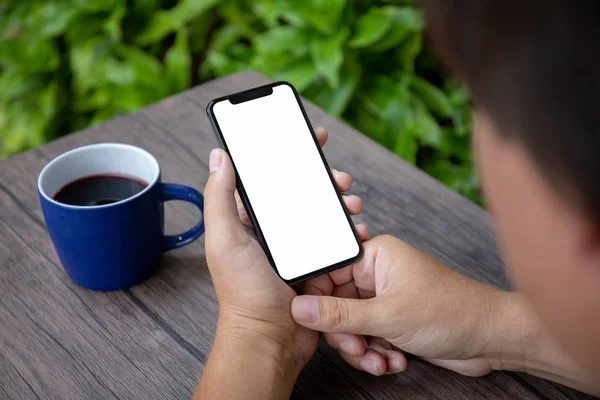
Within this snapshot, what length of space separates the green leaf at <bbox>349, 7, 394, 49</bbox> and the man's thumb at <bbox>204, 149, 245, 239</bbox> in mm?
1136

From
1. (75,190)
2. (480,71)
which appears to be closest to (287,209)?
(75,190)

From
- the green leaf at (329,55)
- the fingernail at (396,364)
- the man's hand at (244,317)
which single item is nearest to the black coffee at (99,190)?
the man's hand at (244,317)

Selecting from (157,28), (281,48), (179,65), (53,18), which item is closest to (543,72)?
(281,48)

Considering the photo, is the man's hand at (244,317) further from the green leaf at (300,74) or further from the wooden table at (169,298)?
the green leaf at (300,74)

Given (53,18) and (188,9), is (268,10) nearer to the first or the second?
(188,9)

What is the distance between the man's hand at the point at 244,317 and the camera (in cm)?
68

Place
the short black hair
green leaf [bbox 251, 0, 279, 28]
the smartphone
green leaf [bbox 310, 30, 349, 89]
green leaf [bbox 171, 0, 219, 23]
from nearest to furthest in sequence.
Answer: the short black hair < the smartphone < green leaf [bbox 310, 30, 349, 89] < green leaf [bbox 251, 0, 279, 28] < green leaf [bbox 171, 0, 219, 23]

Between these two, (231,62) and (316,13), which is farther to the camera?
(231,62)

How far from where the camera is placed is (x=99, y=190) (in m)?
0.84

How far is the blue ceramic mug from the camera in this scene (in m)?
0.76

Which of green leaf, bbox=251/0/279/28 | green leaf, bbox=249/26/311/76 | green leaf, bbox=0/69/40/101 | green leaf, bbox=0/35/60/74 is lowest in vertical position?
green leaf, bbox=0/69/40/101

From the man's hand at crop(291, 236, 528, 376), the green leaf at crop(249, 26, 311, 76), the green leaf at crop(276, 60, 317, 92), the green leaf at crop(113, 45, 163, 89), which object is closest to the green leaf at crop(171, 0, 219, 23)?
the green leaf at crop(113, 45, 163, 89)

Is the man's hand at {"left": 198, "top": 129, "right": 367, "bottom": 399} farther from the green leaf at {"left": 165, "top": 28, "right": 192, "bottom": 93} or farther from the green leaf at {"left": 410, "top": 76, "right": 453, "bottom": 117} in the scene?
the green leaf at {"left": 165, "top": 28, "right": 192, "bottom": 93}

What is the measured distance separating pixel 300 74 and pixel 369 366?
4.31 feet
